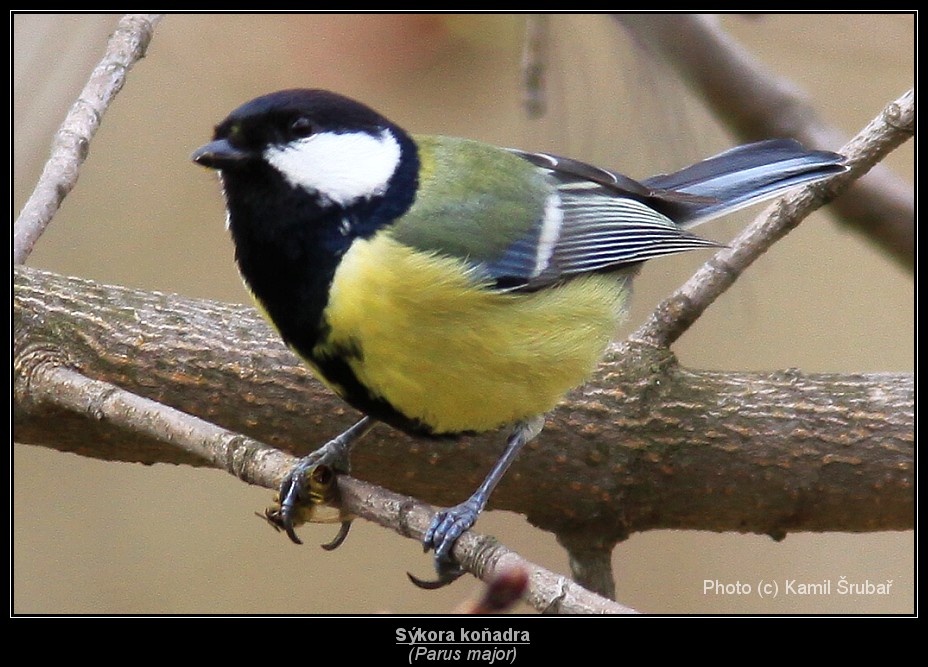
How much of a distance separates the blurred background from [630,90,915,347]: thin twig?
12.8 inches

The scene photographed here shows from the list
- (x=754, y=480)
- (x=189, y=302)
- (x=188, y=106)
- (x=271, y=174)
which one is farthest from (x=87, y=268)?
(x=754, y=480)

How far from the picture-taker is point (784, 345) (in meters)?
3.69

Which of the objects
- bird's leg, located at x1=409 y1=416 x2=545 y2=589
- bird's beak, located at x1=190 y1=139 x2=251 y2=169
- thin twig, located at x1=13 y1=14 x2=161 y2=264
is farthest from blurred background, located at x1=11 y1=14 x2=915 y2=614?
bird's beak, located at x1=190 y1=139 x2=251 y2=169

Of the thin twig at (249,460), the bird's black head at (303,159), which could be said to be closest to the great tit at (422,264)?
the bird's black head at (303,159)

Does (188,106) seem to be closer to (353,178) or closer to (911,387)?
(353,178)

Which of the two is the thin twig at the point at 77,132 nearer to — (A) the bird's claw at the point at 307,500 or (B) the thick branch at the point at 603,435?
(B) the thick branch at the point at 603,435

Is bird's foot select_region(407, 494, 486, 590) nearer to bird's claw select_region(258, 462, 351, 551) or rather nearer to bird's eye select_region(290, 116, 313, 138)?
bird's claw select_region(258, 462, 351, 551)

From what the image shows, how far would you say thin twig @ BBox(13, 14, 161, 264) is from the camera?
169 centimetres

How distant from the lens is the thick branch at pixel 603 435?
2.20m

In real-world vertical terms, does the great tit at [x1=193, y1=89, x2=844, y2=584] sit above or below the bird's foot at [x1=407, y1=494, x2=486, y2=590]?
above

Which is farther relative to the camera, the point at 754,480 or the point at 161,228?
the point at 161,228

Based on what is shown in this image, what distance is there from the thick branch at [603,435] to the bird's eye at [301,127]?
622 mm
